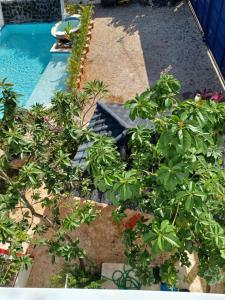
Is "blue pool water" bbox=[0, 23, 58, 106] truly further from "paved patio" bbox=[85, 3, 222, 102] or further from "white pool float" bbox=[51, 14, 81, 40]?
"paved patio" bbox=[85, 3, 222, 102]

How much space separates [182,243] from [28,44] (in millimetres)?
18972

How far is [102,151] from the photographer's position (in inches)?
261

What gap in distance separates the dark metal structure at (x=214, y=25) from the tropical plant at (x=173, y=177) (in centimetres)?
1053

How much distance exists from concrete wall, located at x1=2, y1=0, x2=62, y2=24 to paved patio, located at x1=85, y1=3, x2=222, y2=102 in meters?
3.00

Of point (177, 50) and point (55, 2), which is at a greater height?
point (55, 2)

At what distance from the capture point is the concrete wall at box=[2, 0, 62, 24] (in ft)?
77.2

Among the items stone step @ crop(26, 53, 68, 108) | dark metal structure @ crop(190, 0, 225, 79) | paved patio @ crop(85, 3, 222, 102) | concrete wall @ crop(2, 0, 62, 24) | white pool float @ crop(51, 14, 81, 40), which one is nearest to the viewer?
dark metal structure @ crop(190, 0, 225, 79)

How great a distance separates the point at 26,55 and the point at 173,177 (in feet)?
59.3

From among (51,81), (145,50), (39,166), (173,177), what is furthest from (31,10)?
(173,177)

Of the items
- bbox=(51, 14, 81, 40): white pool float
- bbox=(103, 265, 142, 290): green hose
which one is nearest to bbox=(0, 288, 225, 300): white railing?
bbox=(103, 265, 142, 290): green hose

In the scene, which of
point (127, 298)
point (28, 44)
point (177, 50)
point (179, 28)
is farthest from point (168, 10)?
point (127, 298)

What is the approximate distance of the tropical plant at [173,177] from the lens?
18.6ft

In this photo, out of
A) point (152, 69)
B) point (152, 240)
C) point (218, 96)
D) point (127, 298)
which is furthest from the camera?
point (152, 69)

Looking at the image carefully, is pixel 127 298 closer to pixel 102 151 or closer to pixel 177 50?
pixel 102 151
